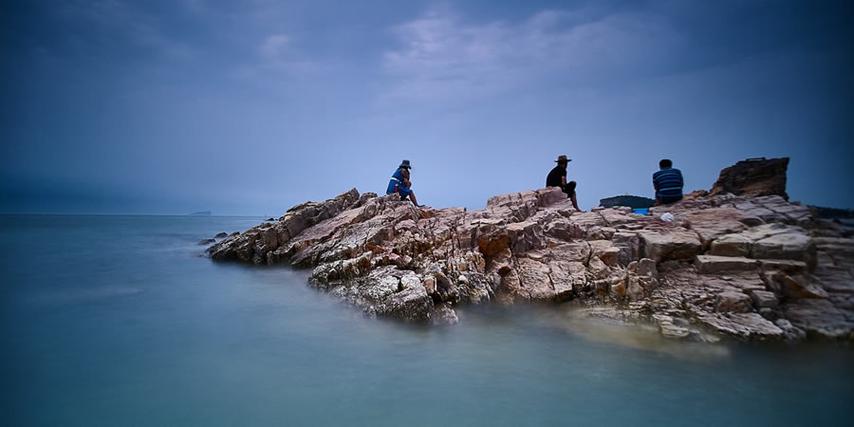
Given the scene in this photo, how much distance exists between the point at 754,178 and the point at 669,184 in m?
2.60

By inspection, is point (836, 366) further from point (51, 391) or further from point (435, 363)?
A: point (51, 391)

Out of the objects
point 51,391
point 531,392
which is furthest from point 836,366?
point 51,391

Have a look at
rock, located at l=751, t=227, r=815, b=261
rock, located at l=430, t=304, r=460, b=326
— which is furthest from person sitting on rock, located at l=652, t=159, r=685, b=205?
rock, located at l=430, t=304, r=460, b=326

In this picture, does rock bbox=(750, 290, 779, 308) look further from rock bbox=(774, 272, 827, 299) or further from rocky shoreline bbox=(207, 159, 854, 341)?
rock bbox=(774, 272, 827, 299)

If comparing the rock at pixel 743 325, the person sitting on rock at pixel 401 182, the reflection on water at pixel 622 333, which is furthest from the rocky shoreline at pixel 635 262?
the person sitting on rock at pixel 401 182

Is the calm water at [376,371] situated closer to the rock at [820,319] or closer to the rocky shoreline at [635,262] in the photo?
the rock at [820,319]

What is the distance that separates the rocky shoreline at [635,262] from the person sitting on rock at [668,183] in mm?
649

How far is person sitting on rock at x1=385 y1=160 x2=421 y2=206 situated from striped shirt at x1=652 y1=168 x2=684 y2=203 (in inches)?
453

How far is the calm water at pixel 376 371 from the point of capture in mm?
4668

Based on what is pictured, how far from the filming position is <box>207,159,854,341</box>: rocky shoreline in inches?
265

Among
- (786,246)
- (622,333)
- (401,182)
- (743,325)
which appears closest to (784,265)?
(786,246)

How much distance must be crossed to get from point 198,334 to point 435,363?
5.32 m

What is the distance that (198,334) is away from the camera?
726cm

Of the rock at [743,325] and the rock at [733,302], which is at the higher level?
the rock at [733,302]
